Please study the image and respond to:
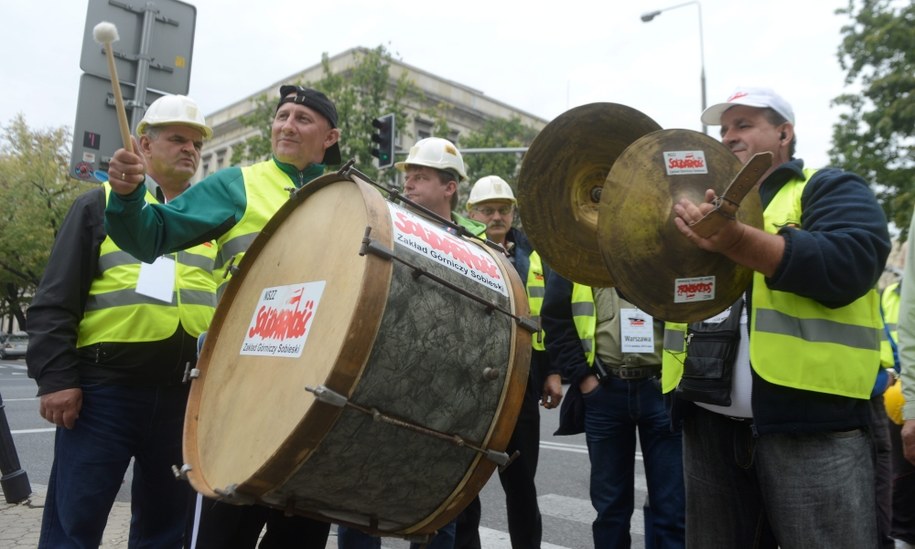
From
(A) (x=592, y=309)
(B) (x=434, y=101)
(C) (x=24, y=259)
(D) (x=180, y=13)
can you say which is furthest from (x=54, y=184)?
(A) (x=592, y=309)

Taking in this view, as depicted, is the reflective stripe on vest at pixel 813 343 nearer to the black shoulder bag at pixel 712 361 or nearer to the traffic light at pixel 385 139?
the black shoulder bag at pixel 712 361

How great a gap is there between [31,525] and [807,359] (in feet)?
15.9

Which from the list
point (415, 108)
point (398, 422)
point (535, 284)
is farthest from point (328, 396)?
point (415, 108)

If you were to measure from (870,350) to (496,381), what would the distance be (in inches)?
46.8

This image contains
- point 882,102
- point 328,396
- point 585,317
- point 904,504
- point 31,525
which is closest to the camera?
point 328,396

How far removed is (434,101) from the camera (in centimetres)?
3994

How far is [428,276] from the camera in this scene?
197 centimetres

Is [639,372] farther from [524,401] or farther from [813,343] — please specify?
[813,343]

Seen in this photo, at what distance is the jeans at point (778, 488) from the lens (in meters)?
2.24

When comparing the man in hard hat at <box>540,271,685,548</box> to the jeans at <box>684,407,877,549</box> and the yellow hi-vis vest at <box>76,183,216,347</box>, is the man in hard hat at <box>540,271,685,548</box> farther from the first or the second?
the yellow hi-vis vest at <box>76,183,216,347</box>

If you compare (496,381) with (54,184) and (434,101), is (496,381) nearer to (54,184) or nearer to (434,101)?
(54,184)

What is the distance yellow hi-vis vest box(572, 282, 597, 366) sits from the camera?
416cm

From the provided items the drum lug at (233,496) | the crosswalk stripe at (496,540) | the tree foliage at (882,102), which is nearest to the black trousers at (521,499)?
the crosswalk stripe at (496,540)

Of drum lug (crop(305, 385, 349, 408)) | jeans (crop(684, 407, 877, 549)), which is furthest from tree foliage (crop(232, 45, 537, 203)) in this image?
drum lug (crop(305, 385, 349, 408))
